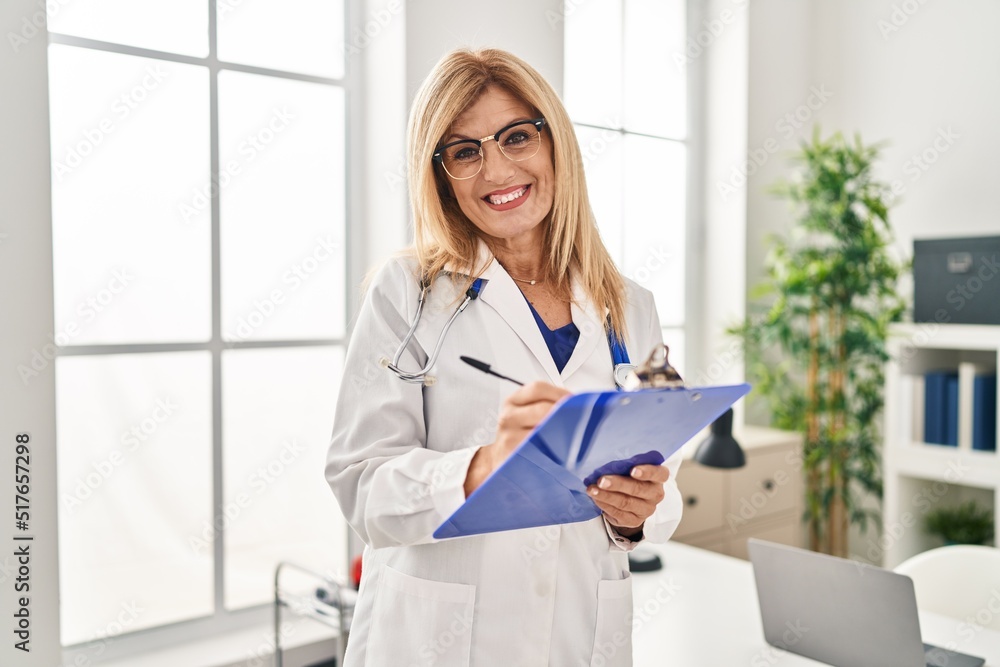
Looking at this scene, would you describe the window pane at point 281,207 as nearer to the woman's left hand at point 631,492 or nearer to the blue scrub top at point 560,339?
the blue scrub top at point 560,339

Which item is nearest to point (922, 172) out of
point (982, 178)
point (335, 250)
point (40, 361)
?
point (982, 178)

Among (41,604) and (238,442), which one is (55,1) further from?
(41,604)

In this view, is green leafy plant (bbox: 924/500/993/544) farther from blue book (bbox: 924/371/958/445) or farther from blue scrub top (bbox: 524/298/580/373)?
blue scrub top (bbox: 524/298/580/373)

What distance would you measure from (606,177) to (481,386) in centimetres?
250

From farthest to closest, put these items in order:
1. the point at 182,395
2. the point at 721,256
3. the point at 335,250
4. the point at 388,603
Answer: the point at 721,256, the point at 335,250, the point at 182,395, the point at 388,603

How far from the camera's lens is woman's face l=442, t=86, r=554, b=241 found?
1.33 meters

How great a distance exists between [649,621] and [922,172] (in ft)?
8.85

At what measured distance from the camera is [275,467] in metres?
2.59

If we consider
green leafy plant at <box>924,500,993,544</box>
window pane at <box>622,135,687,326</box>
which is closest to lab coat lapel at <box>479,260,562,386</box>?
window pane at <box>622,135,687,326</box>

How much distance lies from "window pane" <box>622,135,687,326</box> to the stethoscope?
2341mm

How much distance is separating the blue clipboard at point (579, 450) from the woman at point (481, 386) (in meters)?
0.04

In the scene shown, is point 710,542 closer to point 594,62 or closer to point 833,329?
point 833,329

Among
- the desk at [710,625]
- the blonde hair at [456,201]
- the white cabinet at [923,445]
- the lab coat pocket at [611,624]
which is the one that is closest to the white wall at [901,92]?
the white cabinet at [923,445]

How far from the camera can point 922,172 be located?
3.63 meters
